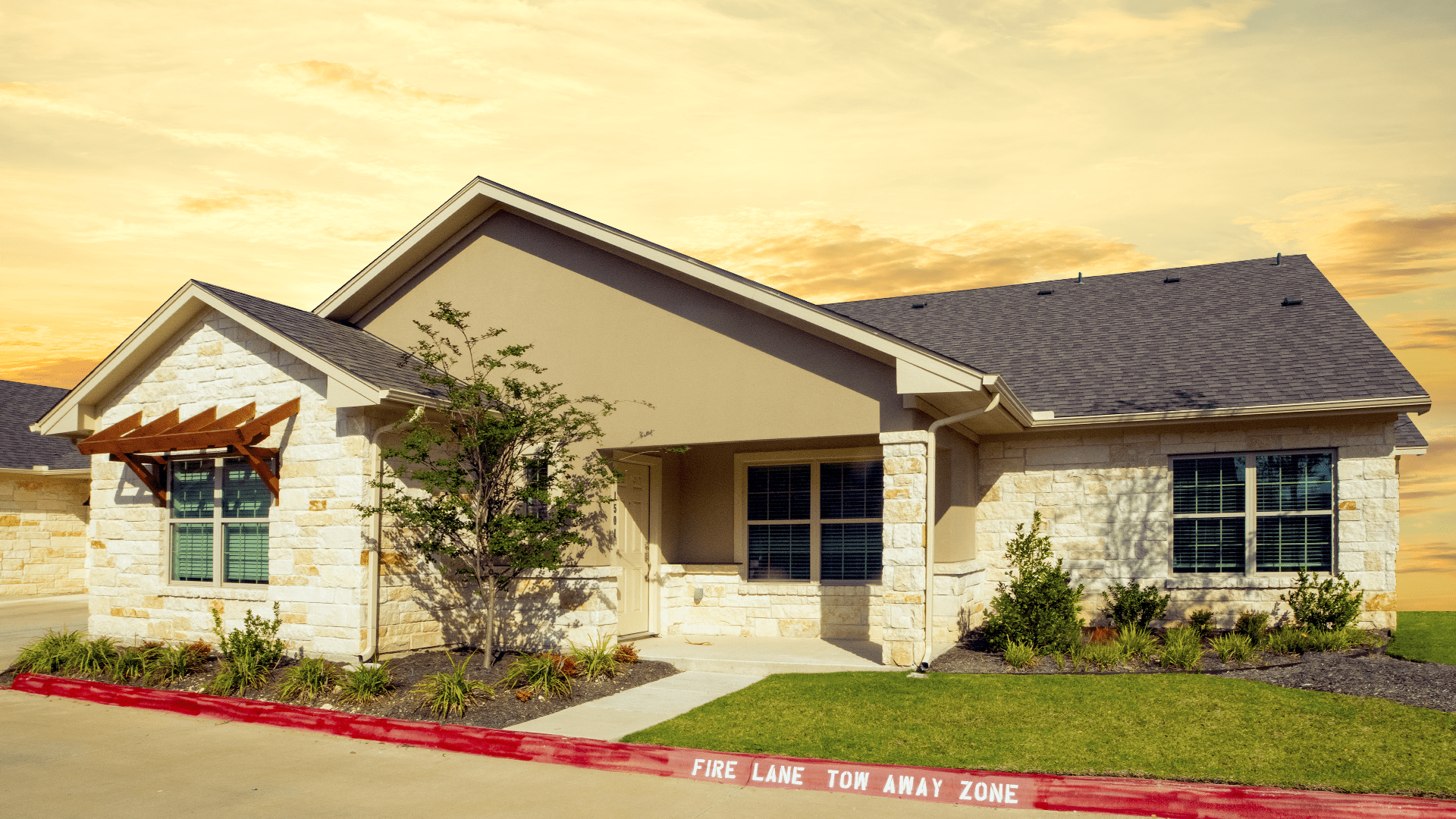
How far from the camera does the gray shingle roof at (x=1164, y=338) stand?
14.4 m

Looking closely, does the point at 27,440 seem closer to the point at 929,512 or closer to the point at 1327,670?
the point at 929,512

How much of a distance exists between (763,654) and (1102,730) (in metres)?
5.00

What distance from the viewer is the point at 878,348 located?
11.6 m

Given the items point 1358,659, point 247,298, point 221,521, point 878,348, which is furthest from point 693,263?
point 1358,659

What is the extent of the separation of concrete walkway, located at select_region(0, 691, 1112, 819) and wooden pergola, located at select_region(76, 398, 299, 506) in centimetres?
363

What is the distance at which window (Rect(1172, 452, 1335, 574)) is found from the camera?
14039 mm

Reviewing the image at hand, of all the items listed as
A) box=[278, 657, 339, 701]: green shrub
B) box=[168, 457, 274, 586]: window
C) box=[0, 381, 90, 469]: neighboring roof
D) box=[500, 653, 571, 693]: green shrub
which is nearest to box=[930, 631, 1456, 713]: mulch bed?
box=[500, 653, 571, 693]: green shrub

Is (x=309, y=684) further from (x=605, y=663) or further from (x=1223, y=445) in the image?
(x=1223, y=445)

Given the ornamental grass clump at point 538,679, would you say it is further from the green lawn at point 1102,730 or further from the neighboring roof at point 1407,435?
the neighboring roof at point 1407,435

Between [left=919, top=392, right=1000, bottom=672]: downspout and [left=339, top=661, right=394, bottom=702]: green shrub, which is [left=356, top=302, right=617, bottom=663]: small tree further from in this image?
[left=919, top=392, right=1000, bottom=672]: downspout

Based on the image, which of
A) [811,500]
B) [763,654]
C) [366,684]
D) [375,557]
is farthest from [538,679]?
[811,500]

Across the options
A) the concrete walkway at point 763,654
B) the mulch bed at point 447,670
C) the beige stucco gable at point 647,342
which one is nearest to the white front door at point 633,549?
the concrete walkway at point 763,654

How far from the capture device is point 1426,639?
44.8 feet

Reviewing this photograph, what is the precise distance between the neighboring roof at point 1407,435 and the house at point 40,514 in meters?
26.8
